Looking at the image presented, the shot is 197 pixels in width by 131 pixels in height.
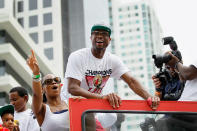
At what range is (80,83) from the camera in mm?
2859

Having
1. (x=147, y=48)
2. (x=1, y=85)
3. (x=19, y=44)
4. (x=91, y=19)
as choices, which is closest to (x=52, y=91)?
(x=1, y=85)

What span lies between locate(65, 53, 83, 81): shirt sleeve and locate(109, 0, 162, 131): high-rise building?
76437 millimetres

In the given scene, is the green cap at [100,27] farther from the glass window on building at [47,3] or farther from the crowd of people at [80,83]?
the glass window on building at [47,3]

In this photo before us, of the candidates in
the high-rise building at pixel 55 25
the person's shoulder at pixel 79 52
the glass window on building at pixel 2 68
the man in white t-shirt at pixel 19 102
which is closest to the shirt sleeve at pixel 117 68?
the person's shoulder at pixel 79 52

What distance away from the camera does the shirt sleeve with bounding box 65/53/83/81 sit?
2.82 m

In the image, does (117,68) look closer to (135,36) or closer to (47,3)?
(47,3)

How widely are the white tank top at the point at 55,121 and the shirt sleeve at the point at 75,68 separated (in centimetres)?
31

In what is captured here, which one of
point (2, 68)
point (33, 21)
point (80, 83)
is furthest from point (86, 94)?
point (33, 21)

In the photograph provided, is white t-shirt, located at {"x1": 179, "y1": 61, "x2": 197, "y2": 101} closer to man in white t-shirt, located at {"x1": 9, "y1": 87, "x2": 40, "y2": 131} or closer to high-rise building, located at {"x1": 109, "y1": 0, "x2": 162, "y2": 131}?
man in white t-shirt, located at {"x1": 9, "y1": 87, "x2": 40, "y2": 131}

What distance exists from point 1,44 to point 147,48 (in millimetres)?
60791

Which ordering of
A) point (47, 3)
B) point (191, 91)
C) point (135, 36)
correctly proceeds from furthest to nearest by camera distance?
point (135, 36) < point (47, 3) < point (191, 91)

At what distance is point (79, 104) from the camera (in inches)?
87.2

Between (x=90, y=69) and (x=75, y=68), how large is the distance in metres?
0.14

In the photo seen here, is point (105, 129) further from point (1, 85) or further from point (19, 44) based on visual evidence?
point (19, 44)
